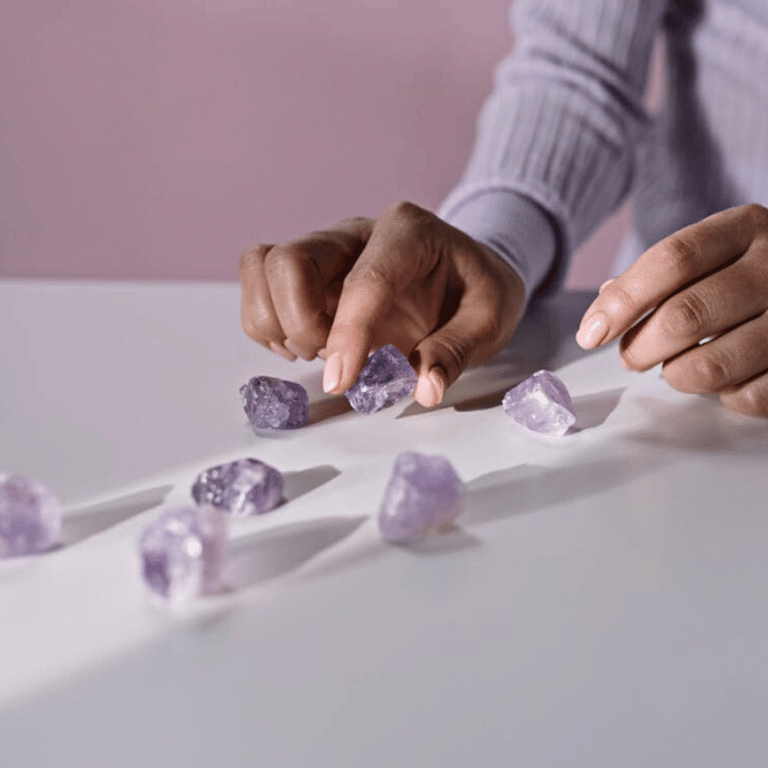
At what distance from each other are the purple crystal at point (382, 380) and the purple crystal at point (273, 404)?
5cm

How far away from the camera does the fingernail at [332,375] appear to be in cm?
78

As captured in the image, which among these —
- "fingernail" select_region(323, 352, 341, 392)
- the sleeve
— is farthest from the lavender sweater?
"fingernail" select_region(323, 352, 341, 392)

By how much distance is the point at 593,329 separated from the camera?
0.79 m

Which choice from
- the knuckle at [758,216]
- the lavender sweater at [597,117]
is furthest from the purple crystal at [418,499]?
the lavender sweater at [597,117]

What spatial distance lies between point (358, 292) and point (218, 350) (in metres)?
0.24

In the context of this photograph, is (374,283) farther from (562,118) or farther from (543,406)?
(562,118)

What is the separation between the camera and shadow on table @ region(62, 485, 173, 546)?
62cm

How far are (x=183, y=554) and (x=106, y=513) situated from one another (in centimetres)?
14

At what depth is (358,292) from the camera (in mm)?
831

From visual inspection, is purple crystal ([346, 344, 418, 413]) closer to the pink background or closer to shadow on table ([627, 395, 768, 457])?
shadow on table ([627, 395, 768, 457])

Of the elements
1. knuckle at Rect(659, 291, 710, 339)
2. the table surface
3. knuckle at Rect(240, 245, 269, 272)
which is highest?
knuckle at Rect(240, 245, 269, 272)

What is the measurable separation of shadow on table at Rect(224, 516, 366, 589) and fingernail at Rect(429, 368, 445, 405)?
0.19 meters

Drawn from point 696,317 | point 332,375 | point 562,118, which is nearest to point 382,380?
point 332,375

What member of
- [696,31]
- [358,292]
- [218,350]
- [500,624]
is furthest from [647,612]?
[696,31]
